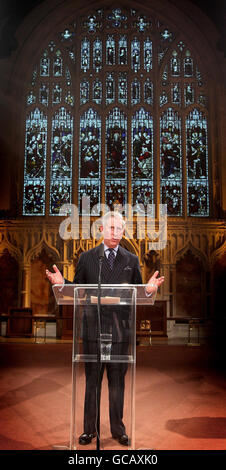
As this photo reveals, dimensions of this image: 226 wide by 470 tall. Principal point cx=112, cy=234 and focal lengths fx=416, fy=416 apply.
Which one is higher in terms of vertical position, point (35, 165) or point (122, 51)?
point (122, 51)

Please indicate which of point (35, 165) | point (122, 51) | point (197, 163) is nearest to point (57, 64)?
point (122, 51)

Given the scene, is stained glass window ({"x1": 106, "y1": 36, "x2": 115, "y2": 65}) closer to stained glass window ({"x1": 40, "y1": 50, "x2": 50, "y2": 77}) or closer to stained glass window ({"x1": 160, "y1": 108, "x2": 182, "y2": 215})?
stained glass window ({"x1": 40, "y1": 50, "x2": 50, "y2": 77})

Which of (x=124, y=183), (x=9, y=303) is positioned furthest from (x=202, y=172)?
(x=9, y=303)

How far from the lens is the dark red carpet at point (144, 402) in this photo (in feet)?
8.38

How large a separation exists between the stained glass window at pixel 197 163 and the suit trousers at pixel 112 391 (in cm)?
772

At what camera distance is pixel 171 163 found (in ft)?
32.4

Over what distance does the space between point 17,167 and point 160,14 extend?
516 cm

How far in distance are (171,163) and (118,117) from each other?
1720 mm

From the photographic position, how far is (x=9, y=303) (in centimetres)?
950

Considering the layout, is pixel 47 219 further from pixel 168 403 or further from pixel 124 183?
pixel 168 403

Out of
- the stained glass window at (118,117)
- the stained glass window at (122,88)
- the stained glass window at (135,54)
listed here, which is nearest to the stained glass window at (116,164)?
the stained glass window at (118,117)

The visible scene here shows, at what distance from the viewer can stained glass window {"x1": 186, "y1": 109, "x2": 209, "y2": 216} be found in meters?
9.77

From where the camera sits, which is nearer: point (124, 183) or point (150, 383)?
point (150, 383)

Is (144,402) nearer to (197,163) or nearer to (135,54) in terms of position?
(197,163)
